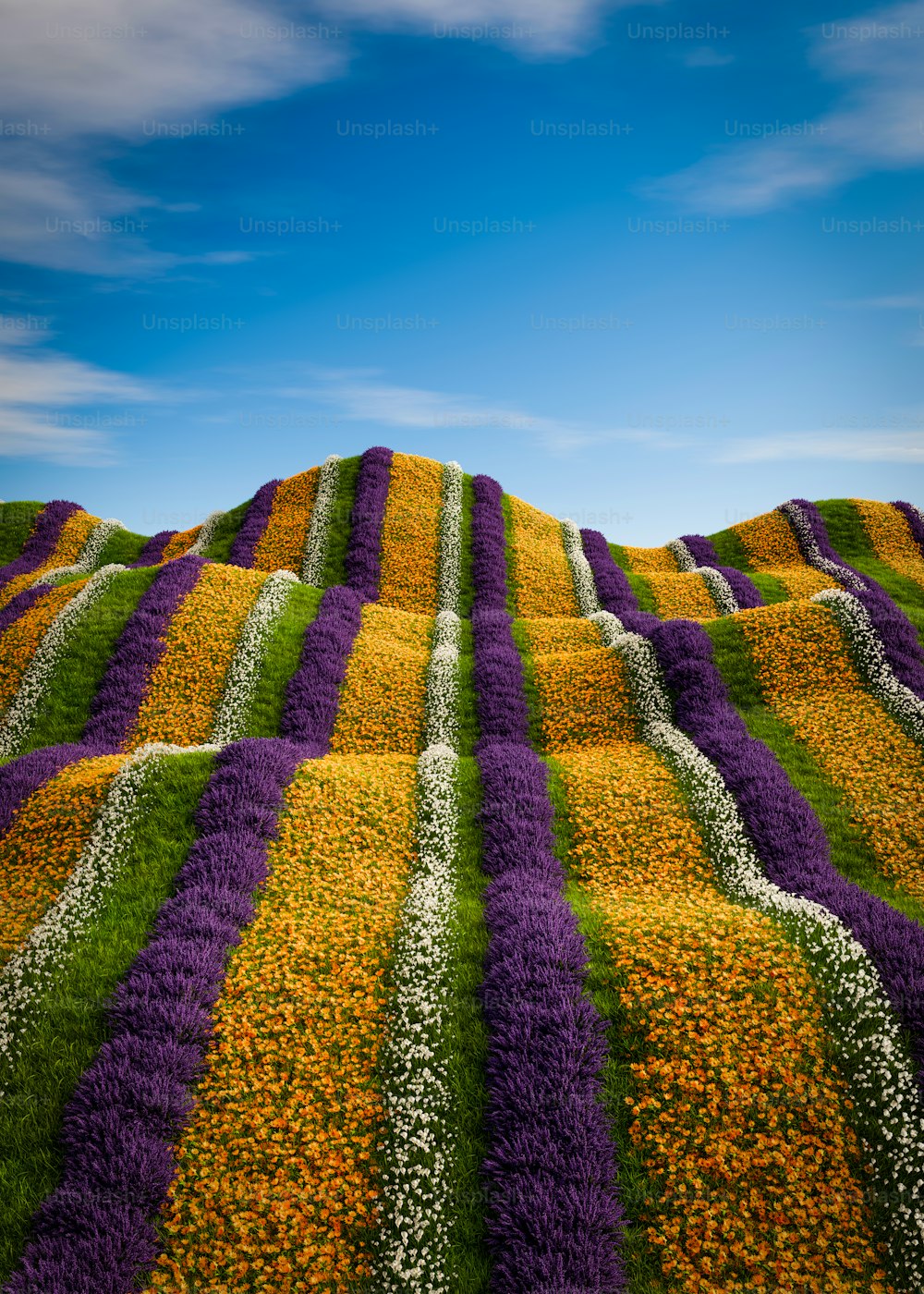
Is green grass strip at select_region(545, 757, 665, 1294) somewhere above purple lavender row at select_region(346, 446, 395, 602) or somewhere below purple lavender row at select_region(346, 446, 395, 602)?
below

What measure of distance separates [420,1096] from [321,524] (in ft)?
102

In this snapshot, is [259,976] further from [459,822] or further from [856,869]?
[856,869]

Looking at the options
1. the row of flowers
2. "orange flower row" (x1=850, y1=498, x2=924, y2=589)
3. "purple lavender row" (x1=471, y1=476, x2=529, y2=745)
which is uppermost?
"orange flower row" (x1=850, y1=498, x2=924, y2=589)

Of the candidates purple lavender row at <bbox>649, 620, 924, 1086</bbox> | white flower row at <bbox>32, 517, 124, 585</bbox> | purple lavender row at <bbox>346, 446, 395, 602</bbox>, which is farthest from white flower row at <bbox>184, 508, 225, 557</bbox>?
purple lavender row at <bbox>649, 620, 924, 1086</bbox>

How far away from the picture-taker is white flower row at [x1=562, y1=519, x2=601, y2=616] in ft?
110

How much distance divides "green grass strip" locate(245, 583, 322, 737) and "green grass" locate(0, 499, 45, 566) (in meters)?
27.2

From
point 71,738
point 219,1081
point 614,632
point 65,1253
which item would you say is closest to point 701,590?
point 614,632

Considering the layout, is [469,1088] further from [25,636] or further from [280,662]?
[25,636]

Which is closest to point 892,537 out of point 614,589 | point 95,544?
point 614,589

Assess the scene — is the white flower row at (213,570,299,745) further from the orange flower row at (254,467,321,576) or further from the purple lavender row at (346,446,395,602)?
the orange flower row at (254,467,321,576)

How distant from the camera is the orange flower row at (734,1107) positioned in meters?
7.64

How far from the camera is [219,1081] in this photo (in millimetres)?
9148

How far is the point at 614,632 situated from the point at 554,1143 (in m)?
19.5

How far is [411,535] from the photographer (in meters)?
36.2
